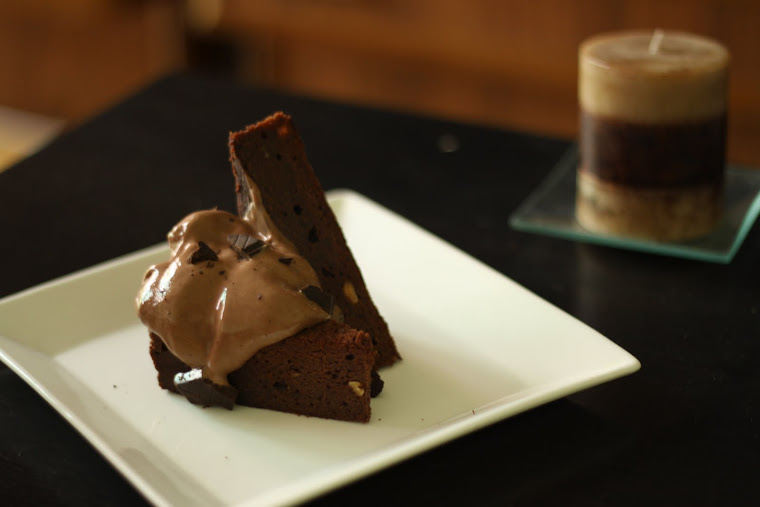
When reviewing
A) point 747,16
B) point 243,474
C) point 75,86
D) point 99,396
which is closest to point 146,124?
point 99,396

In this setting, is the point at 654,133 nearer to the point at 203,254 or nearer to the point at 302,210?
the point at 302,210


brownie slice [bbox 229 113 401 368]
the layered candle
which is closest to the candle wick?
the layered candle

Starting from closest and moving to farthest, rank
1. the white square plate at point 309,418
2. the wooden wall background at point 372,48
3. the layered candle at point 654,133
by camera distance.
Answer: the white square plate at point 309,418, the layered candle at point 654,133, the wooden wall background at point 372,48

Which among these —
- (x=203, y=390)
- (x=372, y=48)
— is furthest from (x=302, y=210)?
(x=372, y=48)

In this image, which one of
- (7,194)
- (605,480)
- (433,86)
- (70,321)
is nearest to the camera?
(605,480)

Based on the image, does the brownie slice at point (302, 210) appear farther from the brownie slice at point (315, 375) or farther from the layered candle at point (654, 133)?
the layered candle at point (654, 133)

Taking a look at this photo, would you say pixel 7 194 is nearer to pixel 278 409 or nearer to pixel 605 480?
pixel 278 409

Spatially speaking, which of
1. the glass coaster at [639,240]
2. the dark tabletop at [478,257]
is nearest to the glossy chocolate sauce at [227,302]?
the dark tabletop at [478,257]
